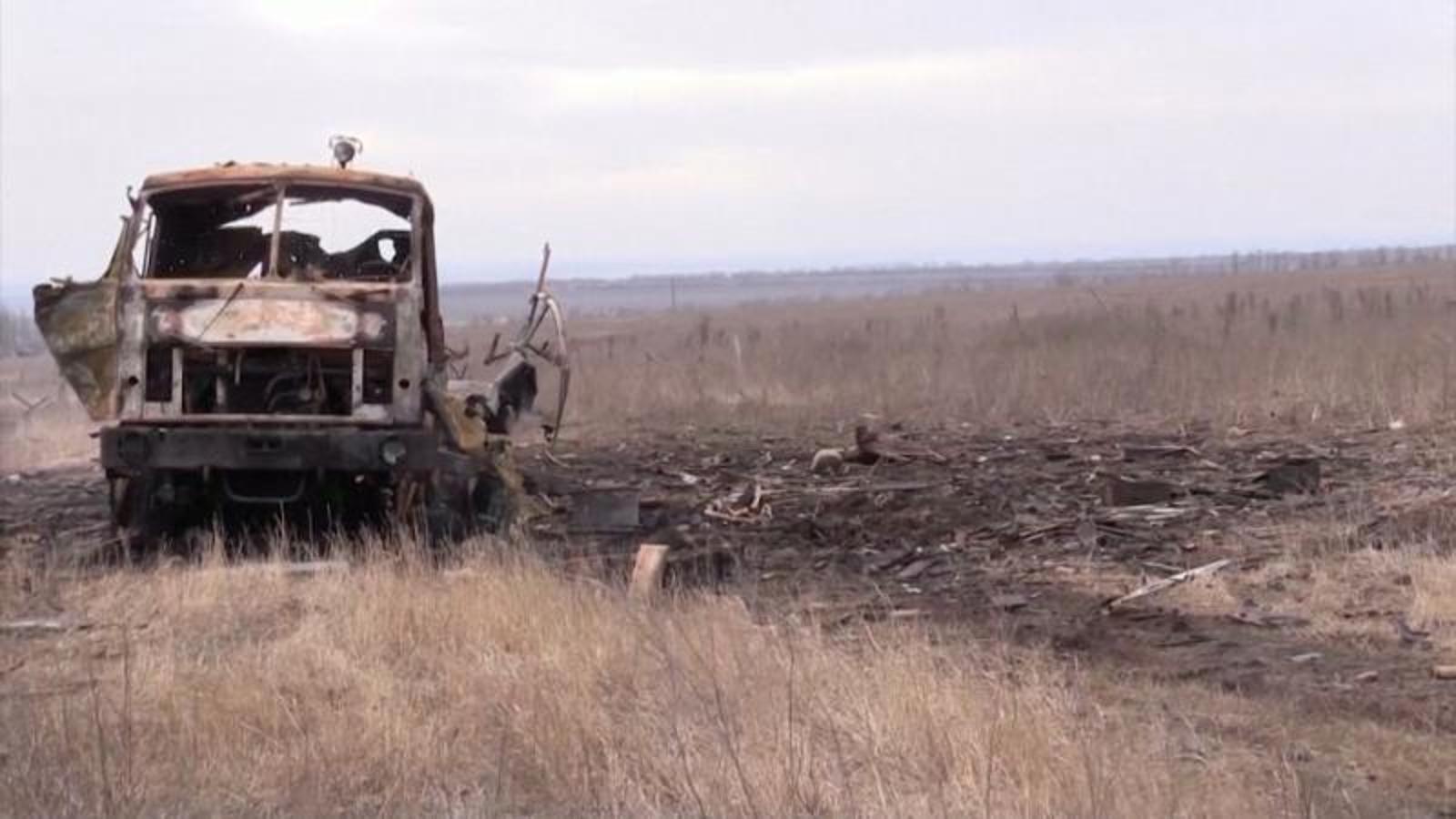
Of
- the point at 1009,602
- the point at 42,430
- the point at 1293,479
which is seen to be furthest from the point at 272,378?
the point at 42,430

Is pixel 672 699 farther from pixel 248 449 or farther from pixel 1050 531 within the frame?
pixel 1050 531

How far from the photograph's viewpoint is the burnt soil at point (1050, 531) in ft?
28.2

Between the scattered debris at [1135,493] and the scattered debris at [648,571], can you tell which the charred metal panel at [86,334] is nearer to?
the scattered debris at [648,571]

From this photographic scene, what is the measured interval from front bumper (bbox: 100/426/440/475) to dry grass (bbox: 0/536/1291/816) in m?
2.13

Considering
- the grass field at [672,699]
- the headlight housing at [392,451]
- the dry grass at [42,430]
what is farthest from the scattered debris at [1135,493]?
the dry grass at [42,430]

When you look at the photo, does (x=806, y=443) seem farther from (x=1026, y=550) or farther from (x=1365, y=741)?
(x=1365, y=741)

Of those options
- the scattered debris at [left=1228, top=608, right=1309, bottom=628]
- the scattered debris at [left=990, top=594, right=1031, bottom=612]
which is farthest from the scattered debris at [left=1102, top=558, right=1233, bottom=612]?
the scattered debris at [left=1228, top=608, right=1309, bottom=628]

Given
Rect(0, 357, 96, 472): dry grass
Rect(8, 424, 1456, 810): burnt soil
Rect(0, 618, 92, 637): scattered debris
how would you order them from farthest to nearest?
Rect(0, 357, 96, 472): dry grass, Rect(0, 618, 92, 637): scattered debris, Rect(8, 424, 1456, 810): burnt soil

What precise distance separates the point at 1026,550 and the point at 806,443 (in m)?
7.12

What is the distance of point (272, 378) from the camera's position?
37.0ft

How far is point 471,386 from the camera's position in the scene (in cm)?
1395

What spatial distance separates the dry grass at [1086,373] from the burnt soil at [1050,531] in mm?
1660

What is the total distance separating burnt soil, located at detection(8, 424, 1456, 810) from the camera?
8.60 m

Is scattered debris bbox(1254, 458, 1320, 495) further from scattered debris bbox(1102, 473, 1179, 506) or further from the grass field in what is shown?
scattered debris bbox(1102, 473, 1179, 506)
